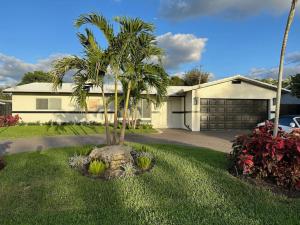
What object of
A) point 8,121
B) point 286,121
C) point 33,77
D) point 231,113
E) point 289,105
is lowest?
point 8,121

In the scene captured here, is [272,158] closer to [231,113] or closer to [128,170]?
[128,170]

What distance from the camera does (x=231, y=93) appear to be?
66.7 feet

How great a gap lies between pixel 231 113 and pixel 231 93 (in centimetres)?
142

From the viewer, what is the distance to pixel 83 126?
65.5 feet

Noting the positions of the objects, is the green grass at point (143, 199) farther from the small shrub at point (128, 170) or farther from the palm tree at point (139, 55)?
the palm tree at point (139, 55)

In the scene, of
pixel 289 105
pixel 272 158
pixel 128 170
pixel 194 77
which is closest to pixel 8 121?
pixel 128 170

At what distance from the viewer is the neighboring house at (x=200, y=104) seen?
20.1 m

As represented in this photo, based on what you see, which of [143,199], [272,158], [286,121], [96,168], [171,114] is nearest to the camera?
[143,199]

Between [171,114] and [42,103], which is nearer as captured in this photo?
[42,103]

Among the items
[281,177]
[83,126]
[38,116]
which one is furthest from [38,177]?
[38,116]

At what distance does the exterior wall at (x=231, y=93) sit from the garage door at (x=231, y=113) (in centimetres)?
31

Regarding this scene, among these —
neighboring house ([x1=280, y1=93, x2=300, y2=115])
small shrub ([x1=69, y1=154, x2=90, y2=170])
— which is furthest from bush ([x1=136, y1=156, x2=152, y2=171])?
neighboring house ([x1=280, y1=93, x2=300, y2=115])

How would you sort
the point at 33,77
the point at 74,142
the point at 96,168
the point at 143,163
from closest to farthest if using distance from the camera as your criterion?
the point at 96,168 < the point at 143,163 < the point at 74,142 < the point at 33,77

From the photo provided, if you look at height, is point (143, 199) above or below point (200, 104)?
below
